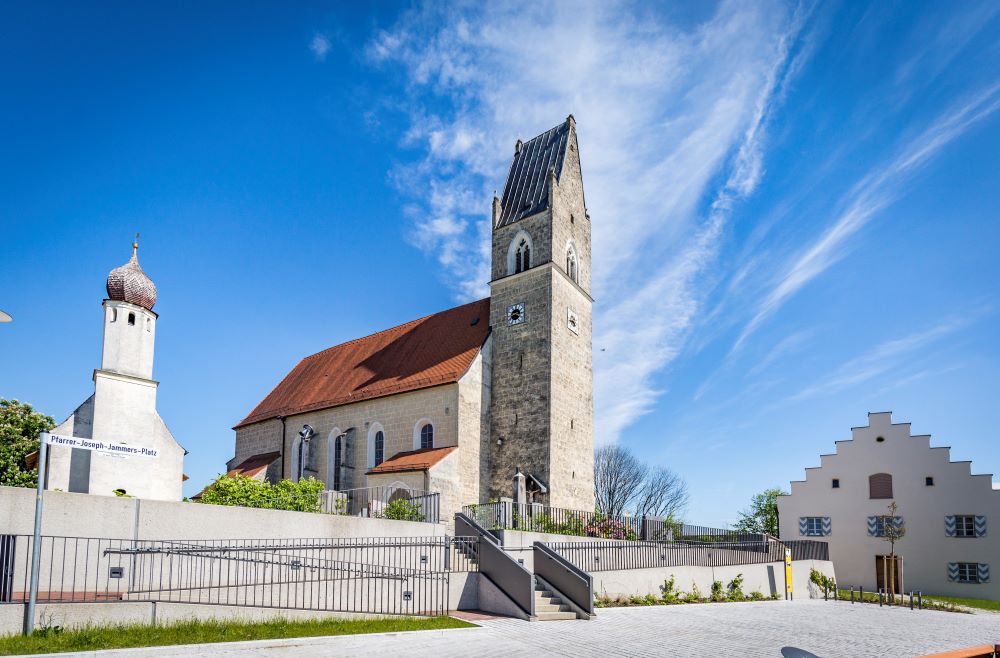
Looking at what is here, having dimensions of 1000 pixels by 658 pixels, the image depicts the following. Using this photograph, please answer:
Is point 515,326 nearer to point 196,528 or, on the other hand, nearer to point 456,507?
point 456,507

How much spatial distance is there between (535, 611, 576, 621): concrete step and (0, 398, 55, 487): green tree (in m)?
24.0

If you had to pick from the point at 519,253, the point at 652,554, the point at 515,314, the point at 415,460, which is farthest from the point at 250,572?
the point at 519,253

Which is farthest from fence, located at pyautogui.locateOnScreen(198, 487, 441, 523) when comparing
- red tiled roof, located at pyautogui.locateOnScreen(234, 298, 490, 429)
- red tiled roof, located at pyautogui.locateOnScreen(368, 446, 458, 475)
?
red tiled roof, located at pyautogui.locateOnScreen(234, 298, 490, 429)

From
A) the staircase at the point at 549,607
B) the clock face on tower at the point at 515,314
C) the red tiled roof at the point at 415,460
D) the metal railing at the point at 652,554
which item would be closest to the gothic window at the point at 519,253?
the clock face on tower at the point at 515,314

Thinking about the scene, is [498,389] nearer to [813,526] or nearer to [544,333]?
[544,333]

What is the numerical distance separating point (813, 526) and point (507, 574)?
25.5 meters

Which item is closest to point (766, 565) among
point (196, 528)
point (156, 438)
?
point (196, 528)

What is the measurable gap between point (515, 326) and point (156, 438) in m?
13.7

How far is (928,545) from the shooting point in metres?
32.6

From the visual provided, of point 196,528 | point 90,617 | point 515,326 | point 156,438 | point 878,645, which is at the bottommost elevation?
point 878,645

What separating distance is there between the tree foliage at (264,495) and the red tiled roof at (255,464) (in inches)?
547

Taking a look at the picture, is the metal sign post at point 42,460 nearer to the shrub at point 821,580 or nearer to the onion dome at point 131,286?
the onion dome at point 131,286

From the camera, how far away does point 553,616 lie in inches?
587

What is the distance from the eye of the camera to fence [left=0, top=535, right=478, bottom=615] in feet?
38.1
